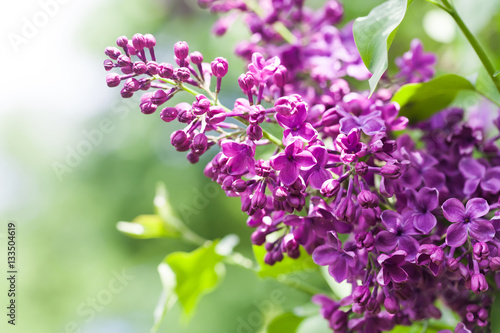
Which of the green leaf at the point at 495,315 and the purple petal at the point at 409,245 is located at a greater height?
the purple petal at the point at 409,245

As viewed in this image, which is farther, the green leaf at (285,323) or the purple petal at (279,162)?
the green leaf at (285,323)

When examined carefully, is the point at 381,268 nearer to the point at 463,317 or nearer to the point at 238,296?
the point at 463,317

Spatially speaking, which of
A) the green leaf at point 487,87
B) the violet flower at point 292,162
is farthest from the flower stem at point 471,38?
the violet flower at point 292,162

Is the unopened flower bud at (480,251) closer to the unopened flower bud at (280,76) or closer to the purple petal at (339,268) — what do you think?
the purple petal at (339,268)

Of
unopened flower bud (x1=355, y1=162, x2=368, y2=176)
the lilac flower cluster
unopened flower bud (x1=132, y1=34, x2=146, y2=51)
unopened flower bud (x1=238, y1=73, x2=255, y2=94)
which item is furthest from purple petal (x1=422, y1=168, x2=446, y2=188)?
unopened flower bud (x1=132, y1=34, x2=146, y2=51)

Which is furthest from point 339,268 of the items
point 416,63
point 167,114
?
point 416,63

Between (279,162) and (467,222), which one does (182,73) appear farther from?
(467,222)
